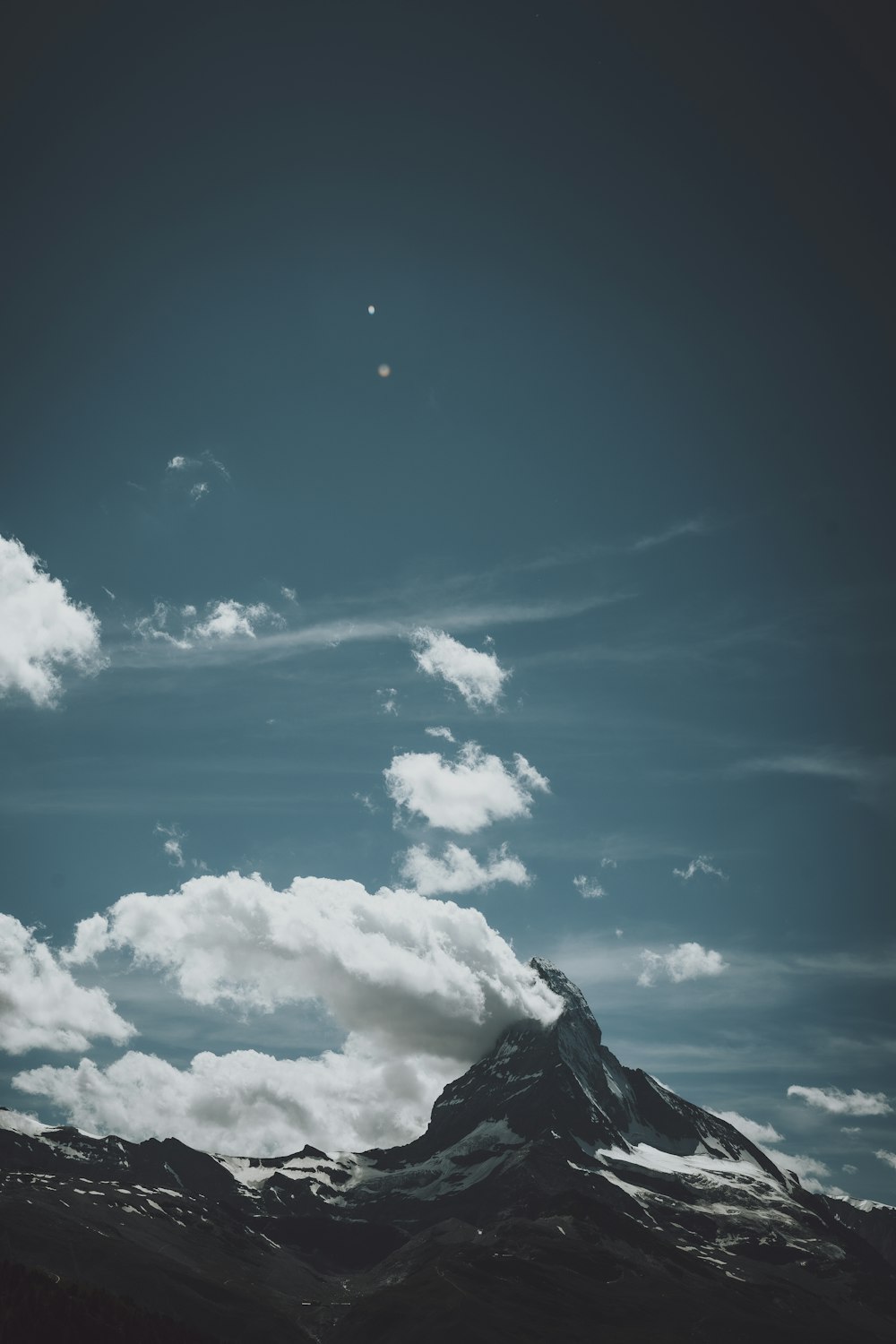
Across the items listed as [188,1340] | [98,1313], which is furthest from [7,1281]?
[188,1340]

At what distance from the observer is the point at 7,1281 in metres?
191

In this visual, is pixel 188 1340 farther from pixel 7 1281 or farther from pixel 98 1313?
pixel 7 1281

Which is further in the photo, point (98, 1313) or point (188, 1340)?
point (188, 1340)

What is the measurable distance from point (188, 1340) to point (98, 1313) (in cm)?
2231

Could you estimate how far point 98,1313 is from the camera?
603 ft

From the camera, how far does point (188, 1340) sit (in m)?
A: 196

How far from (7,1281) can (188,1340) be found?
3725cm
